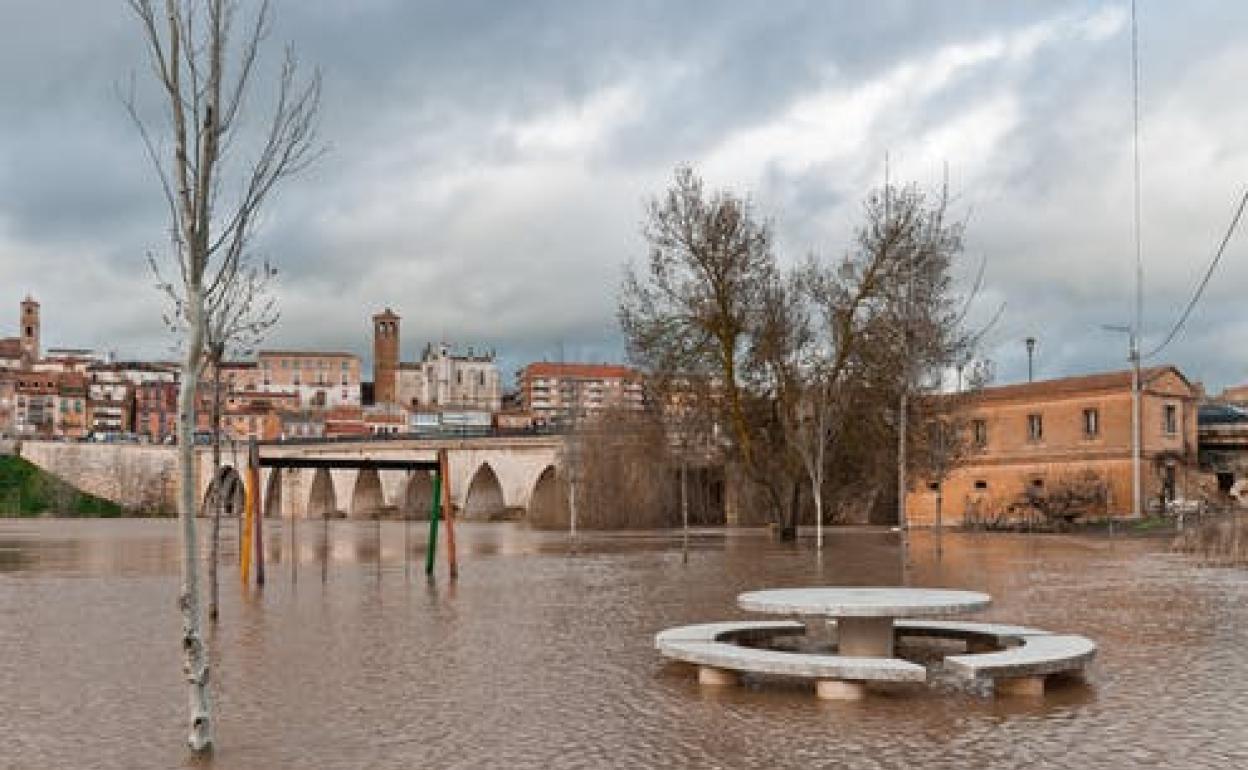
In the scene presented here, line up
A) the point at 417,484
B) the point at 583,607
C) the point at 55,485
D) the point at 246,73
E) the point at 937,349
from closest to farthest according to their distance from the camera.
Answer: the point at 246,73 < the point at 583,607 < the point at 937,349 < the point at 417,484 < the point at 55,485

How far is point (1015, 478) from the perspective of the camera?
5456cm

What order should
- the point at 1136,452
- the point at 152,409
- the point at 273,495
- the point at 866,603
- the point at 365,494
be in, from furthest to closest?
1. the point at 152,409
2. the point at 273,495
3. the point at 365,494
4. the point at 1136,452
5. the point at 866,603

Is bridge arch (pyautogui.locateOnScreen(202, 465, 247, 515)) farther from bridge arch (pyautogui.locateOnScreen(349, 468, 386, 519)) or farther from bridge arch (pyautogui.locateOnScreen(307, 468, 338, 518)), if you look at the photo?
bridge arch (pyautogui.locateOnScreen(349, 468, 386, 519))

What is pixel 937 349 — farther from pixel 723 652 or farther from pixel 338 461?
pixel 723 652

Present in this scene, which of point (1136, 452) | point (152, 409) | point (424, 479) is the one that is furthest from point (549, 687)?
point (152, 409)

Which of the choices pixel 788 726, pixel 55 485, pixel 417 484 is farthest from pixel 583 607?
pixel 55 485

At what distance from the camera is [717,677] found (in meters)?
10.6

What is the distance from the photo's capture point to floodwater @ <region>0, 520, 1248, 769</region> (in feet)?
26.1

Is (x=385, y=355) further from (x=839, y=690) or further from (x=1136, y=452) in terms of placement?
(x=839, y=690)

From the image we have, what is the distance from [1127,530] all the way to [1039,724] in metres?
38.0

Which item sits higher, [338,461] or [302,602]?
[338,461]

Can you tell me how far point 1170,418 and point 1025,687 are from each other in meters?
45.9

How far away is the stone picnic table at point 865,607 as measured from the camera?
10711 millimetres

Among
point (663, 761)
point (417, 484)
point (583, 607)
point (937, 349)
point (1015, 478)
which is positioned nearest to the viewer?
point (663, 761)
